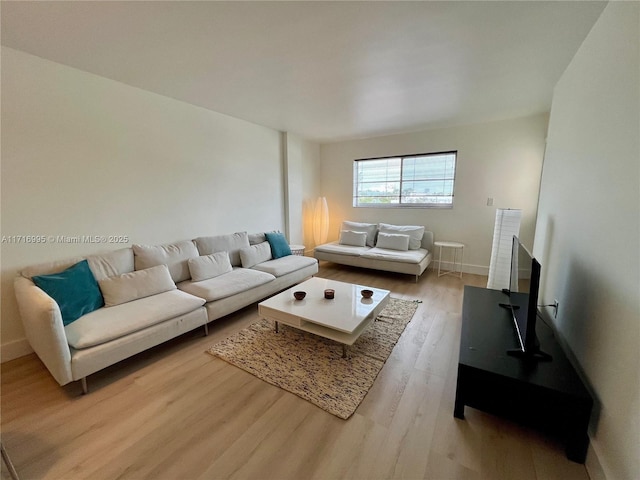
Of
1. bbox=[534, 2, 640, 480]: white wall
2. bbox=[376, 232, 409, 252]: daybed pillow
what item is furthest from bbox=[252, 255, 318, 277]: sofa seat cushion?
bbox=[534, 2, 640, 480]: white wall

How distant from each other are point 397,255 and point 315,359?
2366mm

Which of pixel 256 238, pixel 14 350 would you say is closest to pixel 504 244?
pixel 256 238

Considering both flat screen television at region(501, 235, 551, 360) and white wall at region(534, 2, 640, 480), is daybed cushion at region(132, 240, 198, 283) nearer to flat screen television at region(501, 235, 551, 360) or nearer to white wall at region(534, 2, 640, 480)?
flat screen television at region(501, 235, 551, 360)

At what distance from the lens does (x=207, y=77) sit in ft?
8.10

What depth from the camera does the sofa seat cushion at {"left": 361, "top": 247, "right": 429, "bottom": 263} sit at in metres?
3.89

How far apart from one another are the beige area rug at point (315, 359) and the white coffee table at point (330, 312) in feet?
0.53

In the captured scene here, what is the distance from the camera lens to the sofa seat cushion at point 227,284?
259 centimetres

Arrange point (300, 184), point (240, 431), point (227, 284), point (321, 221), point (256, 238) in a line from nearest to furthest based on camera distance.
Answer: point (240, 431), point (227, 284), point (256, 238), point (300, 184), point (321, 221)

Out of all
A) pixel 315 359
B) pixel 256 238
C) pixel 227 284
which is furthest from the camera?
pixel 256 238

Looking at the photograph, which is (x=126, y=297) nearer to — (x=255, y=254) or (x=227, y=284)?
(x=227, y=284)

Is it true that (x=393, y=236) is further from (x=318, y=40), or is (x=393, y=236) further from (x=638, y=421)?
(x=638, y=421)

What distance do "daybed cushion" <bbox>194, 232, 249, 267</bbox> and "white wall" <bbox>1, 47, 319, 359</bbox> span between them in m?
0.27

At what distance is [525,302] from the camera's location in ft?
6.42

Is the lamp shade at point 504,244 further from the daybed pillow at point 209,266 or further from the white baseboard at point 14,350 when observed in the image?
the white baseboard at point 14,350
